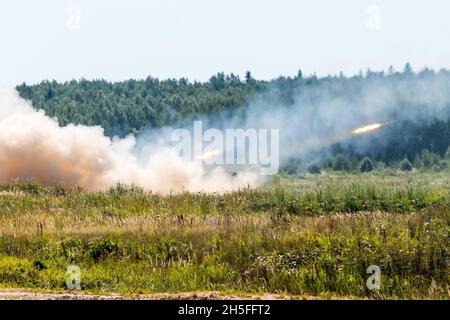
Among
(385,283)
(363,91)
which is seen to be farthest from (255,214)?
(363,91)

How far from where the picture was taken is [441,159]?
8562cm

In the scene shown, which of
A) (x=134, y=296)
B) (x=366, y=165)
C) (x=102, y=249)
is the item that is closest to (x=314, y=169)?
(x=366, y=165)

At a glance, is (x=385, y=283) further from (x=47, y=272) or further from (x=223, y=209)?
(x=223, y=209)

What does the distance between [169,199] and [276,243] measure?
1508cm

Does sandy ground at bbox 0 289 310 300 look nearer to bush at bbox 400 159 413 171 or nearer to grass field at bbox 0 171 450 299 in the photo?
grass field at bbox 0 171 450 299

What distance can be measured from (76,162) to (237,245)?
27.0m

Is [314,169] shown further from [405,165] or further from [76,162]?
[76,162]

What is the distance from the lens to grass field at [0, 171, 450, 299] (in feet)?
58.8

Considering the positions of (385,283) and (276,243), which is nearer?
(385,283)

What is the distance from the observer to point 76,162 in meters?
47.4

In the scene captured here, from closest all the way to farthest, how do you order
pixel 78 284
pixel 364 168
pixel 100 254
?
1. pixel 78 284
2. pixel 100 254
3. pixel 364 168

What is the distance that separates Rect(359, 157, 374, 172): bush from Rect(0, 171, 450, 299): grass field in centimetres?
4704

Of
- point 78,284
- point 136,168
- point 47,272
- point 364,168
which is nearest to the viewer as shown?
point 78,284

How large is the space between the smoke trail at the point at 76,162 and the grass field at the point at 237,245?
1135 cm
